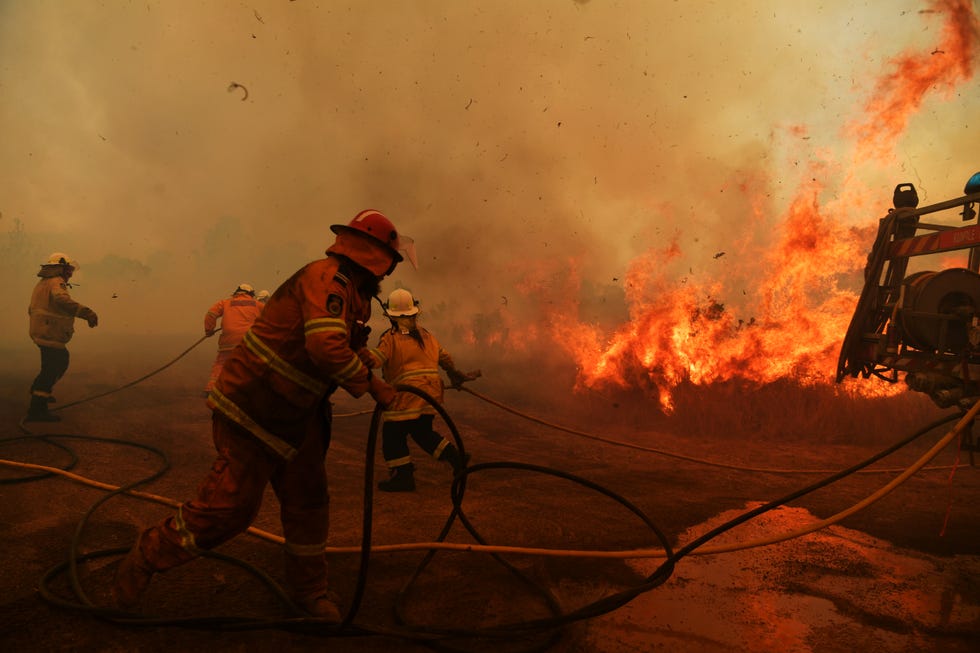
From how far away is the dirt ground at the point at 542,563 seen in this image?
262 centimetres

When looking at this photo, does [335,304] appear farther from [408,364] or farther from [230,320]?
[230,320]

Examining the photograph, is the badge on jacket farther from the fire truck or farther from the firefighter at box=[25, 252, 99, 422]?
the firefighter at box=[25, 252, 99, 422]

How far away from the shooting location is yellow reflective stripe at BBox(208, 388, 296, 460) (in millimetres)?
2656

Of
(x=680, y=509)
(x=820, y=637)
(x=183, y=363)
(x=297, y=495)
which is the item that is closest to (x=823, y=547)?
(x=680, y=509)

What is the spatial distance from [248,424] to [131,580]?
0.97 metres

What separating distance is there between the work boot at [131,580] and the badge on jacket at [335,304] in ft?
5.04

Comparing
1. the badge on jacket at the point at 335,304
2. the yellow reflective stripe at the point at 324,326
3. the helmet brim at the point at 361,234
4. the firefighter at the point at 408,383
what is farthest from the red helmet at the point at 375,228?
the firefighter at the point at 408,383

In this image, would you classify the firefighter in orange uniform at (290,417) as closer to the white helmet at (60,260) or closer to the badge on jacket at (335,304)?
the badge on jacket at (335,304)

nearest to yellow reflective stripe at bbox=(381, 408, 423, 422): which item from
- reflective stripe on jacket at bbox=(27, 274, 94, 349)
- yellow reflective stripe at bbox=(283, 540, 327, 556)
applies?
yellow reflective stripe at bbox=(283, 540, 327, 556)

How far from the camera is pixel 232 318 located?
861cm

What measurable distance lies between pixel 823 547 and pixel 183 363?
670 inches

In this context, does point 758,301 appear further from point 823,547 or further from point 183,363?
point 183,363

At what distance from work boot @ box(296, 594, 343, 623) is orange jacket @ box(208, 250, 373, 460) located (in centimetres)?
85

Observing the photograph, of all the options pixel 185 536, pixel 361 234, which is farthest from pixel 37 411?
pixel 361 234
